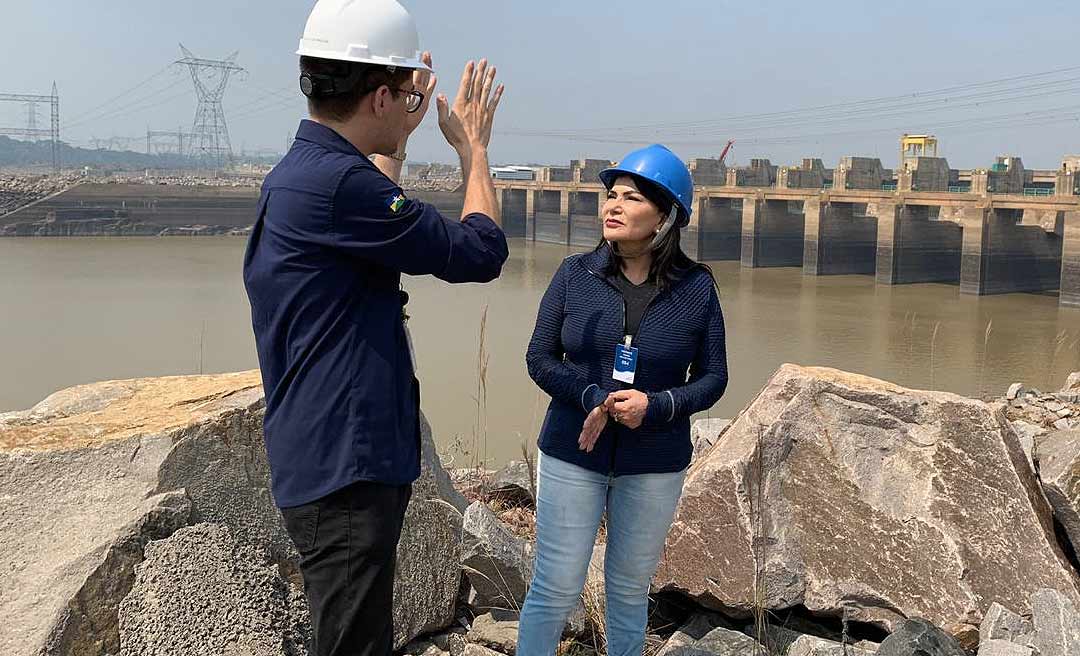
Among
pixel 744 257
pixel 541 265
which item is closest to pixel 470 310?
pixel 541 265

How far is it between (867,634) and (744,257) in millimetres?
33015

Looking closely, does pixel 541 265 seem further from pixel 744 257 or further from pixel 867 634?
pixel 867 634

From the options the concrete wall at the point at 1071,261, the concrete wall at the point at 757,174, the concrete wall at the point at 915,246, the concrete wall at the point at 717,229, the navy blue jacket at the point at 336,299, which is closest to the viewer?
the navy blue jacket at the point at 336,299

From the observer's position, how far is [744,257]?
35.4 metres

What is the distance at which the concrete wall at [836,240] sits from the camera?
105ft

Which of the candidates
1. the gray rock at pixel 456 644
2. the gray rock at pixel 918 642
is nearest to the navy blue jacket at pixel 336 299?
the gray rock at pixel 456 644

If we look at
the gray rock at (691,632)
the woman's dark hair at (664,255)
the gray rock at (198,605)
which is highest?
the woman's dark hair at (664,255)

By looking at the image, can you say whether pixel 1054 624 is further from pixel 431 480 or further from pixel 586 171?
pixel 586 171

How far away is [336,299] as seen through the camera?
5.84 feet

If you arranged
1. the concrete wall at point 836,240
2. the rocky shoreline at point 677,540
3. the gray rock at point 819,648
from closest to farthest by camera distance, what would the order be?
the rocky shoreline at point 677,540, the gray rock at point 819,648, the concrete wall at point 836,240

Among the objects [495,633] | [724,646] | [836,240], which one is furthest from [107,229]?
[724,646]

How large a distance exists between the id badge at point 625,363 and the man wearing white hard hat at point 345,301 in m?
0.64

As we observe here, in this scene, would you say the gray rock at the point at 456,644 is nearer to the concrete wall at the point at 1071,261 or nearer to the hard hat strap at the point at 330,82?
the hard hat strap at the point at 330,82

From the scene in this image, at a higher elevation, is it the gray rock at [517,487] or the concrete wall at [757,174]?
the concrete wall at [757,174]
